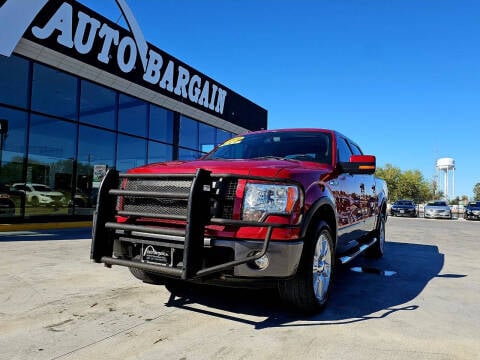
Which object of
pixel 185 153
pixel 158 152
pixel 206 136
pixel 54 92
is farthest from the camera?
pixel 206 136

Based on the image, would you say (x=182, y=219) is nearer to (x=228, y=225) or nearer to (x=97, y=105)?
(x=228, y=225)

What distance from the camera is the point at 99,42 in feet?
40.1

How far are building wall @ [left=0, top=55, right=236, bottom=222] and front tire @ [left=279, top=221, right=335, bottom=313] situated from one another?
10022 mm

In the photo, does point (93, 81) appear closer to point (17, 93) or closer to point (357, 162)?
point (17, 93)

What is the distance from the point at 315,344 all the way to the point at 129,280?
103 inches

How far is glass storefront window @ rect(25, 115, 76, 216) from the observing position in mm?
11469

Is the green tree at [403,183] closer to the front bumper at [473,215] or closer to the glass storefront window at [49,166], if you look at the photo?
the front bumper at [473,215]

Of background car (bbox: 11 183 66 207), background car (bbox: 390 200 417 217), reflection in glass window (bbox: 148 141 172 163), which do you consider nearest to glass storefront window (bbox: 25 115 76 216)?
background car (bbox: 11 183 66 207)

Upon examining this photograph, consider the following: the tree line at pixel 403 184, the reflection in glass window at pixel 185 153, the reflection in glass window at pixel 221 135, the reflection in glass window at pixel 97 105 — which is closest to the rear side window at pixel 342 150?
the reflection in glass window at pixel 97 105

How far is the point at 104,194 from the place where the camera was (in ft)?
10.9

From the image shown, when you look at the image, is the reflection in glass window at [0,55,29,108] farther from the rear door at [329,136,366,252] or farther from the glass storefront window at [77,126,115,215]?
the rear door at [329,136,366,252]

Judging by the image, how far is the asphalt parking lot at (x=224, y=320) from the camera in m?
2.63

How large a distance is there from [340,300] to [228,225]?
185 cm

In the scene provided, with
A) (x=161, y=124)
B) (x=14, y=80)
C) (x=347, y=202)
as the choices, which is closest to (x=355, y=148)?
(x=347, y=202)
